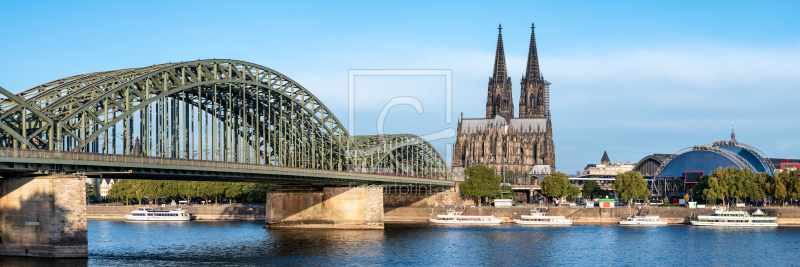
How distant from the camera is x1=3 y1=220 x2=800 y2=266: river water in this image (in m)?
68.2

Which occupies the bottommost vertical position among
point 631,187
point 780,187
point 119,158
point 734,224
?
point 734,224

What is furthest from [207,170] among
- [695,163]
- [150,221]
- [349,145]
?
[695,163]

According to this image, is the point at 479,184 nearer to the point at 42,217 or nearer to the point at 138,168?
the point at 138,168

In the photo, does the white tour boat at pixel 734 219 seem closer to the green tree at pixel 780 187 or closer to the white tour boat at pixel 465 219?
the green tree at pixel 780 187

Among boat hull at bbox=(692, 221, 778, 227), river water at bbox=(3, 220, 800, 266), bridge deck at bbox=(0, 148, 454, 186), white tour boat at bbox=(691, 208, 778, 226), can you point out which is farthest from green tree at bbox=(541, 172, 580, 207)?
bridge deck at bbox=(0, 148, 454, 186)

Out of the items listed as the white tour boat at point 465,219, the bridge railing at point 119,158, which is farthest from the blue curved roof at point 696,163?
the bridge railing at point 119,158

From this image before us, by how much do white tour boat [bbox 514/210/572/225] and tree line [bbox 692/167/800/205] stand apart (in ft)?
102

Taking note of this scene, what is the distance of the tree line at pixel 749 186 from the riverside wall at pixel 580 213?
10177 millimetres

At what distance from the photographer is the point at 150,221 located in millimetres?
131750

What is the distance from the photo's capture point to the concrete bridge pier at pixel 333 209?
348 feet

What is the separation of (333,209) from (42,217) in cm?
5277

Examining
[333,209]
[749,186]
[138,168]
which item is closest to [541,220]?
[333,209]

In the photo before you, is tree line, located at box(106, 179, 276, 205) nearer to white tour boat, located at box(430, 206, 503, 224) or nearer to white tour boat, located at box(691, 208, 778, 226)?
white tour boat, located at box(430, 206, 503, 224)

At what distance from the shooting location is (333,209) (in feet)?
349
